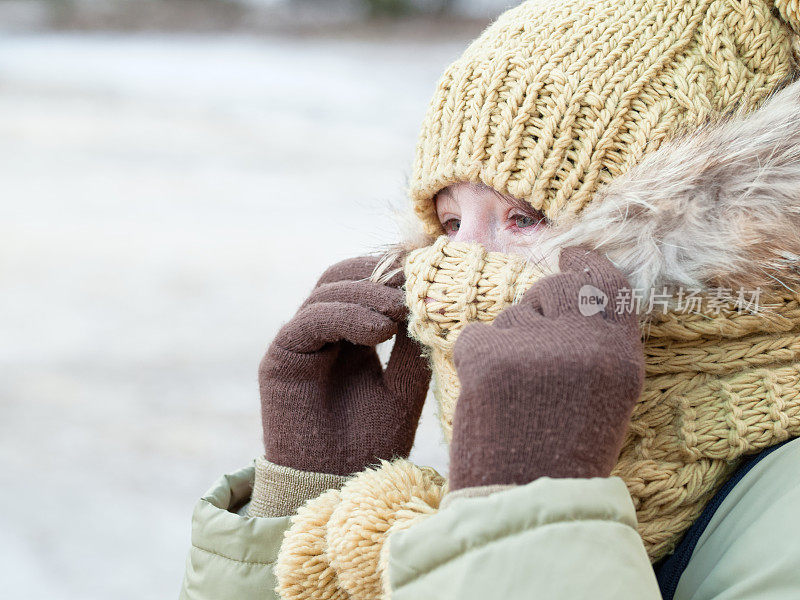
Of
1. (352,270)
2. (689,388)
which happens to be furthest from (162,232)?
(689,388)

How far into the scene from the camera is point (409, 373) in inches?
42.7

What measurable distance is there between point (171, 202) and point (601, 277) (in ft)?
9.69

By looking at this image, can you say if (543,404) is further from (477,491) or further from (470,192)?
(470,192)

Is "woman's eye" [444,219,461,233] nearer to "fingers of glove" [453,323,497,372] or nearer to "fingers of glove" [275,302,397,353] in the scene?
"fingers of glove" [275,302,397,353]

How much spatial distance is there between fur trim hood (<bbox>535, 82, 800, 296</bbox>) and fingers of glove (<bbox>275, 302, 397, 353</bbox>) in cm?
28

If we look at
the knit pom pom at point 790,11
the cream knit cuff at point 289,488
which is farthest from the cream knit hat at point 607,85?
the cream knit cuff at point 289,488

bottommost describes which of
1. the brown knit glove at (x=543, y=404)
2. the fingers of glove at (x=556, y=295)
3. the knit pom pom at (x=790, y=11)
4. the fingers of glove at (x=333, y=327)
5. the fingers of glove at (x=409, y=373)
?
the fingers of glove at (x=409, y=373)

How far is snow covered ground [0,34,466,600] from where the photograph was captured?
2.54 meters

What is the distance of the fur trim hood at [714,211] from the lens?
745 mm

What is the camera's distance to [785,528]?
26.6 inches

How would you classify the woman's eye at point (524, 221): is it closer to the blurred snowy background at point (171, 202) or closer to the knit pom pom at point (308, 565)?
the knit pom pom at point (308, 565)

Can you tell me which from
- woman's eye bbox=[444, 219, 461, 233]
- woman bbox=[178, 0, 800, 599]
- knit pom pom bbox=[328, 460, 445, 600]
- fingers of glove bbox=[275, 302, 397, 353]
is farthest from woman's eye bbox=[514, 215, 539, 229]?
knit pom pom bbox=[328, 460, 445, 600]

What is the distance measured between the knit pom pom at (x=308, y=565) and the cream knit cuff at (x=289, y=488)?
13cm

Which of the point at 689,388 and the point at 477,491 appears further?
the point at 689,388
